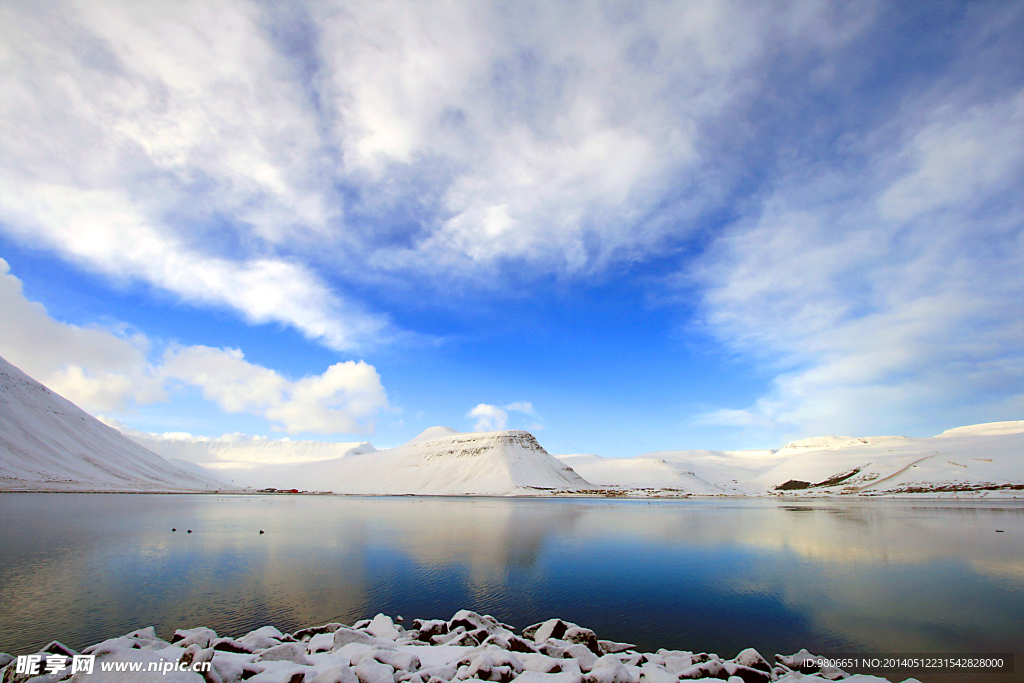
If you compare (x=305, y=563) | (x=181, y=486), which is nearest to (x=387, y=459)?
(x=181, y=486)

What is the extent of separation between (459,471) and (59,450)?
79221mm

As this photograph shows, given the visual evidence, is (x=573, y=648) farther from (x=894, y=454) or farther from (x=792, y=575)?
(x=894, y=454)

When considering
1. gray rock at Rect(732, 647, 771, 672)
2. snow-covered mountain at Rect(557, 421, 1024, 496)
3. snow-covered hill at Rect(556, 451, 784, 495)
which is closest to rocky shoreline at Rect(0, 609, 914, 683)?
gray rock at Rect(732, 647, 771, 672)

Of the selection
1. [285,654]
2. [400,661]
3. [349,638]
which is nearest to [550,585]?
[349,638]

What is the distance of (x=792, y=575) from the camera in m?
16.6

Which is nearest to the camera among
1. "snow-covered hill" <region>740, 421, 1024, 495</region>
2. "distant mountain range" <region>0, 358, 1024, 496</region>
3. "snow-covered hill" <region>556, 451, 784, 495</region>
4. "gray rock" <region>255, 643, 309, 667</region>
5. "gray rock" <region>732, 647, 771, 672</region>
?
"gray rock" <region>255, 643, 309, 667</region>

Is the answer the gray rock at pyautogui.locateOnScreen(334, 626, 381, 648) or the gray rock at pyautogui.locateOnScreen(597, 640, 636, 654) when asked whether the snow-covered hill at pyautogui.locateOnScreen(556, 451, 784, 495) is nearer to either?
the gray rock at pyautogui.locateOnScreen(597, 640, 636, 654)

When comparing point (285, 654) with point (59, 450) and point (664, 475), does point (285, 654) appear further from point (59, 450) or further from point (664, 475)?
point (664, 475)

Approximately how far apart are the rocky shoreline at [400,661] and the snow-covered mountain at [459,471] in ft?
331

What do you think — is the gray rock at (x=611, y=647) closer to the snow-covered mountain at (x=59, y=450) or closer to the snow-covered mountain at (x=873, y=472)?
the snow-covered mountain at (x=59, y=450)

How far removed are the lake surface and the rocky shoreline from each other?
177 cm

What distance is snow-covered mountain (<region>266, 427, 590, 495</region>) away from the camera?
113m

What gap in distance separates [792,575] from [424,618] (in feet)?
44.4

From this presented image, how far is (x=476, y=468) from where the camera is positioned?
11931cm
